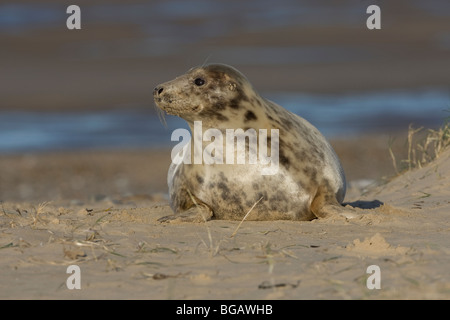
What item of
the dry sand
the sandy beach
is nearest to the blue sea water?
the sandy beach

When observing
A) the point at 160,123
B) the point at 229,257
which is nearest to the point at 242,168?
the point at 229,257

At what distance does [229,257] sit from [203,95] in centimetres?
168

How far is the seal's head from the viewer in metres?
6.36

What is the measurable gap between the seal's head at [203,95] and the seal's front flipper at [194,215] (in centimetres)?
63

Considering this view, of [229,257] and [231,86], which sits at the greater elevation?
[231,86]

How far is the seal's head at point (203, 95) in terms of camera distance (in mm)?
6363

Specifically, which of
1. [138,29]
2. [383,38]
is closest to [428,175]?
[383,38]

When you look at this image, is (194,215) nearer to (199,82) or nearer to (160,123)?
(199,82)

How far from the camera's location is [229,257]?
504 cm

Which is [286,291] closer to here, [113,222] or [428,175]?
[113,222]

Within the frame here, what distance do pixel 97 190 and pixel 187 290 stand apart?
7.64 metres

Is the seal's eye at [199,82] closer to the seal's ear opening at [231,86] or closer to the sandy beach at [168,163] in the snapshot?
the seal's ear opening at [231,86]

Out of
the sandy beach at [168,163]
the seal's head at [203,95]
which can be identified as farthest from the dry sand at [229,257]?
the seal's head at [203,95]

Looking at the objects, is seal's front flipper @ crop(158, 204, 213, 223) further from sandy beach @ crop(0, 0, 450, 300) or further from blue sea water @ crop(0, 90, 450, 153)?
blue sea water @ crop(0, 90, 450, 153)
